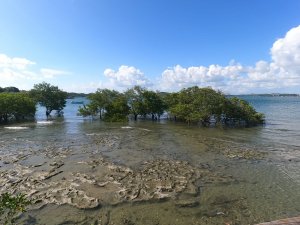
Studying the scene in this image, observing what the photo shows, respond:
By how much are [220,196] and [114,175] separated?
6.94 m

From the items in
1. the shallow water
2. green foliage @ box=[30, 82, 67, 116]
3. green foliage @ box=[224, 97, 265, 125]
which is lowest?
the shallow water

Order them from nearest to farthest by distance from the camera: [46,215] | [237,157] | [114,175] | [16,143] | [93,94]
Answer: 1. [46,215]
2. [114,175]
3. [237,157]
4. [16,143]
5. [93,94]

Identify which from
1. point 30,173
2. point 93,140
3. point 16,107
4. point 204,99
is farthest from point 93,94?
point 30,173

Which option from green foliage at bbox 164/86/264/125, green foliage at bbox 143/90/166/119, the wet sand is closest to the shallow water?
the wet sand

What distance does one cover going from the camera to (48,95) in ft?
225

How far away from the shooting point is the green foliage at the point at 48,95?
67438mm

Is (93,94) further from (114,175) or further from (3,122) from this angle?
(114,175)

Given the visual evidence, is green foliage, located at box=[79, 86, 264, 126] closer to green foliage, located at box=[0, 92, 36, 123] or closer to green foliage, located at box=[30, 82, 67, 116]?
green foliage, located at box=[0, 92, 36, 123]

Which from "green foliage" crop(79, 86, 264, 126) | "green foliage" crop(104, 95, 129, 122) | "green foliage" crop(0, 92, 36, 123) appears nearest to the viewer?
"green foliage" crop(79, 86, 264, 126)

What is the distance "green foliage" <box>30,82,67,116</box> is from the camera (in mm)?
67438

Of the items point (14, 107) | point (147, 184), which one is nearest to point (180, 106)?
point (14, 107)

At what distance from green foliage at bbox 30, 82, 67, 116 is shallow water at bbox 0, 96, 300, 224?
126 feet

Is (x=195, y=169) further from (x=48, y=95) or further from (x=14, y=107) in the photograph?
(x=48, y=95)

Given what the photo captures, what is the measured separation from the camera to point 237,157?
864 inches
